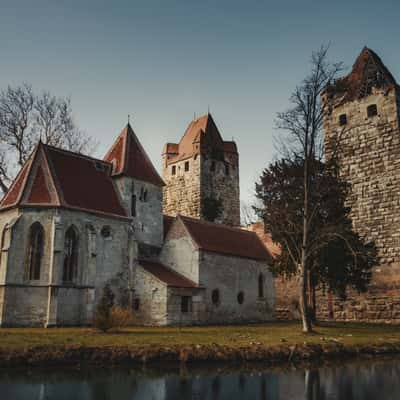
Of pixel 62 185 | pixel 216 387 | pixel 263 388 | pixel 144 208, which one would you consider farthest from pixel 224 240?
pixel 216 387

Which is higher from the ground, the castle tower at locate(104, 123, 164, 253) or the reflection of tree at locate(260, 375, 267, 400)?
the castle tower at locate(104, 123, 164, 253)

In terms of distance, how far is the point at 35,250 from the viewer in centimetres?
2447

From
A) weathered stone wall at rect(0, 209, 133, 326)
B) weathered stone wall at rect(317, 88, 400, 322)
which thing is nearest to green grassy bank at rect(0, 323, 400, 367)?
weathered stone wall at rect(0, 209, 133, 326)

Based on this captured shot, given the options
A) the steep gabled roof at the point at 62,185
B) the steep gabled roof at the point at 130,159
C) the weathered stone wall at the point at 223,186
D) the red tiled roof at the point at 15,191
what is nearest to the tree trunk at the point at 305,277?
the steep gabled roof at the point at 62,185

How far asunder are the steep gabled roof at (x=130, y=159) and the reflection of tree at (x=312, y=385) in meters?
20.5

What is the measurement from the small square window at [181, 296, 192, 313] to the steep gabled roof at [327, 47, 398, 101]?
15.1 meters

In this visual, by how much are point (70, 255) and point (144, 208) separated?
6.76m

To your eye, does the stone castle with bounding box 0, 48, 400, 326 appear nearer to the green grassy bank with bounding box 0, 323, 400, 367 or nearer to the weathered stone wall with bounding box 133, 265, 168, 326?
the weathered stone wall with bounding box 133, 265, 168, 326

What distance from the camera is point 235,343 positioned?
49.6 ft

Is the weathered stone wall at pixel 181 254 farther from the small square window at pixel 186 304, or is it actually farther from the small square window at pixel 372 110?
the small square window at pixel 372 110

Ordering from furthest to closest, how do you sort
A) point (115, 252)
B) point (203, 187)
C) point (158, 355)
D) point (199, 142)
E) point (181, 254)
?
1. point (199, 142)
2. point (203, 187)
3. point (181, 254)
4. point (115, 252)
5. point (158, 355)

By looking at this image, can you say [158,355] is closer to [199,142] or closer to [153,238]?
[153,238]

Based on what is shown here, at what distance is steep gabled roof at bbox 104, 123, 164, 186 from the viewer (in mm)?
30536

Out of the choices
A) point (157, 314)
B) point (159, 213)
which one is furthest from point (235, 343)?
point (159, 213)
